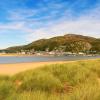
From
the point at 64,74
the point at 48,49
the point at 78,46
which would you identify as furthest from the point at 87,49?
the point at 64,74

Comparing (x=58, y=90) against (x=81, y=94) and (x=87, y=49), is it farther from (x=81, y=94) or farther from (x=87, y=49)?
(x=87, y=49)

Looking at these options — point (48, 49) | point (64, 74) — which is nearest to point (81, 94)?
point (64, 74)

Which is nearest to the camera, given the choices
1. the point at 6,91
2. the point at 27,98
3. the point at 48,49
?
the point at 27,98

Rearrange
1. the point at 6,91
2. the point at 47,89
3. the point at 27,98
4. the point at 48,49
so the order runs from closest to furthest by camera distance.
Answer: the point at 27,98
the point at 6,91
the point at 47,89
the point at 48,49

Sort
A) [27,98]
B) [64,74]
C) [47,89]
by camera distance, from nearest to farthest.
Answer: [27,98] < [47,89] < [64,74]

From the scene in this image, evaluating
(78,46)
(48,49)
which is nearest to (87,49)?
(78,46)

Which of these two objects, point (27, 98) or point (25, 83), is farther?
point (25, 83)

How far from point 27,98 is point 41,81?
2720 millimetres

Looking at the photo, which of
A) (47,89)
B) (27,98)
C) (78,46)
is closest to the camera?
(27,98)

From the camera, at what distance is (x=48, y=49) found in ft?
491

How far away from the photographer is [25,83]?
6.77 m

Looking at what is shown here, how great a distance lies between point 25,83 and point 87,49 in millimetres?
125839

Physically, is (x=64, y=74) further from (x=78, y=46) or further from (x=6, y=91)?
(x=78, y=46)

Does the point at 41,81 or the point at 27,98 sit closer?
the point at 27,98
